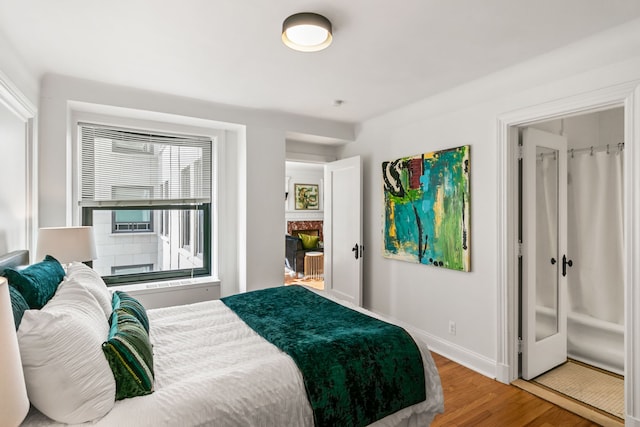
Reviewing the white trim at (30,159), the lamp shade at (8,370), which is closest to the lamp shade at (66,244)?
the white trim at (30,159)

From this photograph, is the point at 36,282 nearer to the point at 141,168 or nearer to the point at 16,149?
the point at 16,149

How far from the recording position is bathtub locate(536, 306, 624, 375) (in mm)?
2959

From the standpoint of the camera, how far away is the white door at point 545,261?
2.79 m

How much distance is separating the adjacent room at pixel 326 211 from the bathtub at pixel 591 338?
2cm

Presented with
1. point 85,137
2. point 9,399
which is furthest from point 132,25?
point 9,399

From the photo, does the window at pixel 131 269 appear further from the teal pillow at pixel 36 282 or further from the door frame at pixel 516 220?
the door frame at pixel 516 220

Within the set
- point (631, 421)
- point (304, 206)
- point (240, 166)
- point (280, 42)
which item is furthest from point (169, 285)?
point (304, 206)

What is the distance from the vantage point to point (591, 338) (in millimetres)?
3166

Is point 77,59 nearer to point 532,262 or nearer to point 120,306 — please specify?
point 120,306

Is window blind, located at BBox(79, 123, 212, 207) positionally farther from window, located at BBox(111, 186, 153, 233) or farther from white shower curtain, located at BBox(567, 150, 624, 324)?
white shower curtain, located at BBox(567, 150, 624, 324)

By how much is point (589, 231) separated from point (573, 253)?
0.86ft

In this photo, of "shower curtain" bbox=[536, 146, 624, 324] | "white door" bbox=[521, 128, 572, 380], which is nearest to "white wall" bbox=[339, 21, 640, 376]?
"white door" bbox=[521, 128, 572, 380]

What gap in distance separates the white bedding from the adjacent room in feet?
0.03

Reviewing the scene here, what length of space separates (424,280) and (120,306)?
2.67 m
